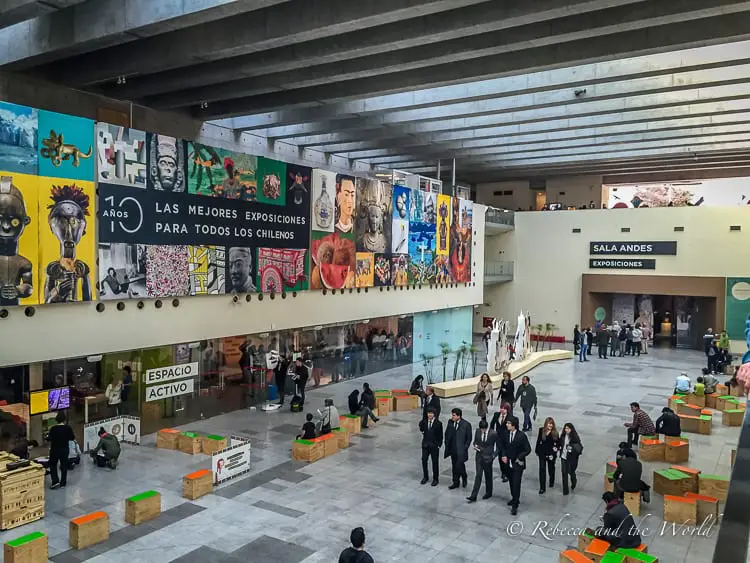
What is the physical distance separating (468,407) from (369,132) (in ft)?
37.8

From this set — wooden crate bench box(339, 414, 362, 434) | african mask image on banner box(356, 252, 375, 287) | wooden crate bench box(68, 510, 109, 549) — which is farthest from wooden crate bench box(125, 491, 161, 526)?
african mask image on banner box(356, 252, 375, 287)

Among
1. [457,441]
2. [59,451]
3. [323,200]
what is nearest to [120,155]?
[59,451]

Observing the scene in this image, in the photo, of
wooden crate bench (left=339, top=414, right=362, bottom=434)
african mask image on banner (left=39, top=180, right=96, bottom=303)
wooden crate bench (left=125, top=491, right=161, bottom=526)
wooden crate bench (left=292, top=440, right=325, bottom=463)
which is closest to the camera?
wooden crate bench (left=125, top=491, right=161, bottom=526)

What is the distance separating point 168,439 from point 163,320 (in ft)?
9.25

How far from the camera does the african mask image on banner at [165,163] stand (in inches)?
549

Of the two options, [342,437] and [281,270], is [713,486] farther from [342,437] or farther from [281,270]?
[281,270]

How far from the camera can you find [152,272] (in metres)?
14.1

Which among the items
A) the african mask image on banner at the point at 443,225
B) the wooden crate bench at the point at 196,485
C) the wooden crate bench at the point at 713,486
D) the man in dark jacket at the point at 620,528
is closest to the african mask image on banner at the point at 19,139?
the wooden crate bench at the point at 196,485

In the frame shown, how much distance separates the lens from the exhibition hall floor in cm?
872

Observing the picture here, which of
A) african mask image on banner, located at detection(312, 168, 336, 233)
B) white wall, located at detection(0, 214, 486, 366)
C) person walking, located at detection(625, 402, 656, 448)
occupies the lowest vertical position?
person walking, located at detection(625, 402, 656, 448)

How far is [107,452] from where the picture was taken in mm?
12000

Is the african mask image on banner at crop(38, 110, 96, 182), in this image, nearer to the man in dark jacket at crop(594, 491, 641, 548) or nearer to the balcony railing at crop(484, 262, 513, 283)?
the man in dark jacket at crop(594, 491, 641, 548)

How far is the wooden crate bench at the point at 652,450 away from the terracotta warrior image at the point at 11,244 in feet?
43.6

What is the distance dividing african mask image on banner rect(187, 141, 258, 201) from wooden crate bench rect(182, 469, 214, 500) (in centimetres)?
720
